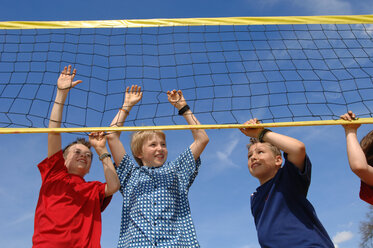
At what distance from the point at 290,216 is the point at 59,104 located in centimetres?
229

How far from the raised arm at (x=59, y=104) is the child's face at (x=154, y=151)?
799 millimetres

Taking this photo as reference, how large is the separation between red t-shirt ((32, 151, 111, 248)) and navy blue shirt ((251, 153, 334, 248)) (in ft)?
4.68

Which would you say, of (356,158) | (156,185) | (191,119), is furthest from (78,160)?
(356,158)

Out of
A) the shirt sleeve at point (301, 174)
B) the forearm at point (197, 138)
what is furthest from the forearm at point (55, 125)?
the shirt sleeve at point (301, 174)

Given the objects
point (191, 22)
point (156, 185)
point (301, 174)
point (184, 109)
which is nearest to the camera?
point (301, 174)

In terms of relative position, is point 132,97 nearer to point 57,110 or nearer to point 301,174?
point 57,110

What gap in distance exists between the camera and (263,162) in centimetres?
343

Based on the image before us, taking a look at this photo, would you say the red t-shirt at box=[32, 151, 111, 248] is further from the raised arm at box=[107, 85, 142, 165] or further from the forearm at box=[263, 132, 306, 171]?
the forearm at box=[263, 132, 306, 171]

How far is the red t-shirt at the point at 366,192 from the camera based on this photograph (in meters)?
3.03

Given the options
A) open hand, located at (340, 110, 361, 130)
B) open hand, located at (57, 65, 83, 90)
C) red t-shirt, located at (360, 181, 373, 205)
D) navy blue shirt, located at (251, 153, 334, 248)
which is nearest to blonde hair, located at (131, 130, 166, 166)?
open hand, located at (57, 65, 83, 90)

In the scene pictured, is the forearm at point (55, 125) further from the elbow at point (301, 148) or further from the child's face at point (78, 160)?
the elbow at point (301, 148)

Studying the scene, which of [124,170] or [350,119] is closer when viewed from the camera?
[350,119]

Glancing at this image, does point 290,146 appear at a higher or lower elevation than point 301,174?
higher

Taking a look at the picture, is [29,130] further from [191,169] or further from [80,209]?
[191,169]
